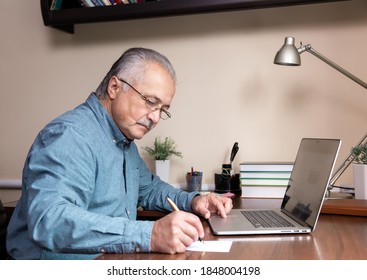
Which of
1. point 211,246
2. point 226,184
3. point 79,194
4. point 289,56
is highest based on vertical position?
point 289,56

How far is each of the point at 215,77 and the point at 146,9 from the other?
506mm

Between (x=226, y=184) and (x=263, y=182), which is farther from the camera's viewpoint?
(x=226, y=184)

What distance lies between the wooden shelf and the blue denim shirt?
0.77 m

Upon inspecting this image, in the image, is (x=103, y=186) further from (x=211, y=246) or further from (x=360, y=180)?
(x=360, y=180)

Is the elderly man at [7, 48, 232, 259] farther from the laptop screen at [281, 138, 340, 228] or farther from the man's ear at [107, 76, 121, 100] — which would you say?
the laptop screen at [281, 138, 340, 228]

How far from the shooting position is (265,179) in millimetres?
1853

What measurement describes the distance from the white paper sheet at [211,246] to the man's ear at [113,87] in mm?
574

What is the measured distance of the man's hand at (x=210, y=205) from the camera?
4.54ft

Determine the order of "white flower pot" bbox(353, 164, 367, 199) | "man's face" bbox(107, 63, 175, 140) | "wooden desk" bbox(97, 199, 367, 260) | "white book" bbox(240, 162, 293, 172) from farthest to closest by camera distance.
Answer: "white book" bbox(240, 162, 293, 172), "white flower pot" bbox(353, 164, 367, 199), "man's face" bbox(107, 63, 175, 140), "wooden desk" bbox(97, 199, 367, 260)

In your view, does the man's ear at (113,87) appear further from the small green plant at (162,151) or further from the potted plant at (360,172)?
the potted plant at (360,172)

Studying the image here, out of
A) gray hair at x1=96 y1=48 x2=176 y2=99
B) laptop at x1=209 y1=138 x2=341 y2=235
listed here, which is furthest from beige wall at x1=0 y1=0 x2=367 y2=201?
gray hair at x1=96 y1=48 x2=176 y2=99

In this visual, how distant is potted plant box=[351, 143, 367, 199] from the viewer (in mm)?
1583

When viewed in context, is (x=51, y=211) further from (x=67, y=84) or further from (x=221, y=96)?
(x=67, y=84)

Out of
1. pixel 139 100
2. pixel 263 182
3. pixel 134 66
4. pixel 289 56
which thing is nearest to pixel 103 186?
pixel 139 100
